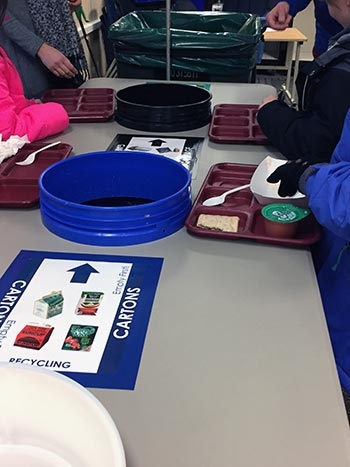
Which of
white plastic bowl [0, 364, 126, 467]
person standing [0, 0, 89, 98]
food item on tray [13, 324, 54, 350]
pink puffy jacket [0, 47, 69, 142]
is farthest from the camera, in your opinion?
person standing [0, 0, 89, 98]

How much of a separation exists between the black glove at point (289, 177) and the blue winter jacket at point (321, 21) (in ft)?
3.69

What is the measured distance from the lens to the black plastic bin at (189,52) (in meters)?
1.81

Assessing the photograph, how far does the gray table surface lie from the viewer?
1.70ft

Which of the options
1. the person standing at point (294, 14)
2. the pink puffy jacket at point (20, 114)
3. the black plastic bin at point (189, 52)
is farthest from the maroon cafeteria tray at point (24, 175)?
the person standing at point (294, 14)

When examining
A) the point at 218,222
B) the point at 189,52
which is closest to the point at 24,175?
the point at 218,222

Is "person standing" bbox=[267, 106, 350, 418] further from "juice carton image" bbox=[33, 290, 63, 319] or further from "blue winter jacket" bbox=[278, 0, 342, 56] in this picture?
"blue winter jacket" bbox=[278, 0, 342, 56]

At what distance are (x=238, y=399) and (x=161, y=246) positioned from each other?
0.34 m

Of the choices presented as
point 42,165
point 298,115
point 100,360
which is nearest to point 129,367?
point 100,360

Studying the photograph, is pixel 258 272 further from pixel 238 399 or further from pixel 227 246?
pixel 238 399

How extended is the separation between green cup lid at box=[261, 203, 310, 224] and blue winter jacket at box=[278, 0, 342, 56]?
3.90 feet

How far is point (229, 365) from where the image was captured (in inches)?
24.3

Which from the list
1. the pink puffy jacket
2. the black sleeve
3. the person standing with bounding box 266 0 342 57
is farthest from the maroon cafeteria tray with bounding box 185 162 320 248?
the person standing with bounding box 266 0 342 57

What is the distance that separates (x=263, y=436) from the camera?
20.8 inches

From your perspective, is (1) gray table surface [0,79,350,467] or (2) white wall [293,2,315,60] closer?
(1) gray table surface [0,79,350,467]
